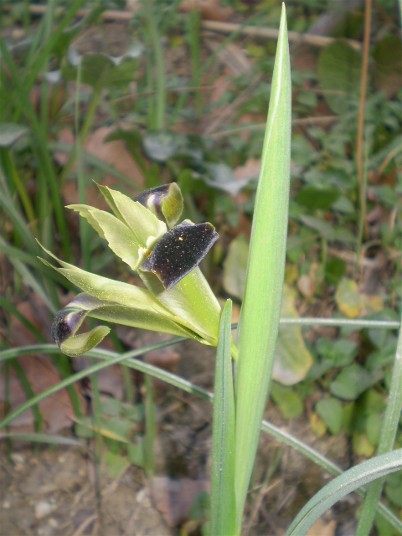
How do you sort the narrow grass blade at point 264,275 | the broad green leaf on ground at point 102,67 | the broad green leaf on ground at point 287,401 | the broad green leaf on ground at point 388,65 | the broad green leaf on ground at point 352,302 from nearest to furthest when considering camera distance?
the narrow grass blade at point 264,275, the broad green leaf on ground at point 102,67, the broad green leaf on ground at point 287,401, the broad green leaf on ground at point 352,302, the broad green leaf on ground at point 388,65

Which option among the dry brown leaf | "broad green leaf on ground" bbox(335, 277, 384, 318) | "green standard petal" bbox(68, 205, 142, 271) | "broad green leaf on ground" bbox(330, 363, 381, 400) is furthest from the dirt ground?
"green standard petal" bbox(68, 205, 142, 271)

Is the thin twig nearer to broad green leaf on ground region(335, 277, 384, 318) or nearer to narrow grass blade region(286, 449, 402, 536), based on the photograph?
broad green leaf on ground region(335, 277, 384, 318)

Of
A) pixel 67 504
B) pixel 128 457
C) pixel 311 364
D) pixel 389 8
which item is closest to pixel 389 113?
pixel 389 8

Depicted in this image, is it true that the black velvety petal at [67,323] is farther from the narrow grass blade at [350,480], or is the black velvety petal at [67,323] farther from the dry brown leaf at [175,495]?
the dry brown leaf at [175,495]

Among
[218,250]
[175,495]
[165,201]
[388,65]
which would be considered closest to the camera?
[165,201]

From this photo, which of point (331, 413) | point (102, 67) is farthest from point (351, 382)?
point (102, 67)

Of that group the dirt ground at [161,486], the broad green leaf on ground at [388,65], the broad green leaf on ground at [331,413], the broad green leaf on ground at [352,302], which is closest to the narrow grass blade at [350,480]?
the dirt ground at [161,486]

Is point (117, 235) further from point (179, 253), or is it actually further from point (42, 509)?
point (42, 509)
